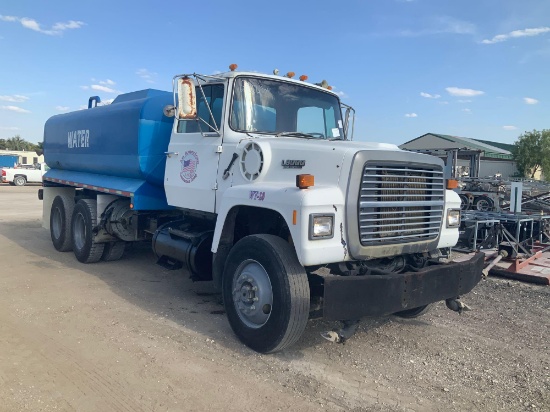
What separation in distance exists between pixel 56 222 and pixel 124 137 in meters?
3.60

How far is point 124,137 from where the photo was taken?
22.5 feet

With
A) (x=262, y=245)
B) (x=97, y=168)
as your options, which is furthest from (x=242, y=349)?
(x=97, y=168)

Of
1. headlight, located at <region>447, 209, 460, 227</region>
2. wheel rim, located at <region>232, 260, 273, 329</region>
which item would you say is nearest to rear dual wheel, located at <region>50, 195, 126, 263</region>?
wheel rim, located at <region>232, 260, 273, 329</region>

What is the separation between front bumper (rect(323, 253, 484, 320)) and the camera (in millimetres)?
3756

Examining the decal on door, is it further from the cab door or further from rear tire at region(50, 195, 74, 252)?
rear tire at region(50, 195, 74, 252)

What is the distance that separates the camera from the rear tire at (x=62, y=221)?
29.0 ft

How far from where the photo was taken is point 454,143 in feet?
137

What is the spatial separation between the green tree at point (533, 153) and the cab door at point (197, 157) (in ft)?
158

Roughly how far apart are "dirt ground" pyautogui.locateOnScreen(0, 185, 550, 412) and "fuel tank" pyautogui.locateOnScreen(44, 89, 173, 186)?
1.78 meters

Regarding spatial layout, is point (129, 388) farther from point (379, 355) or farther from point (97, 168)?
point (97, 168)

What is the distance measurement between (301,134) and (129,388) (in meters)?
3.18

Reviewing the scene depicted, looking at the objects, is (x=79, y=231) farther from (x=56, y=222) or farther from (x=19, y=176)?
(x=19, y=176)

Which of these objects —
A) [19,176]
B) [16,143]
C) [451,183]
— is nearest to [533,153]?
[19,176]

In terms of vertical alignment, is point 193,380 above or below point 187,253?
below
